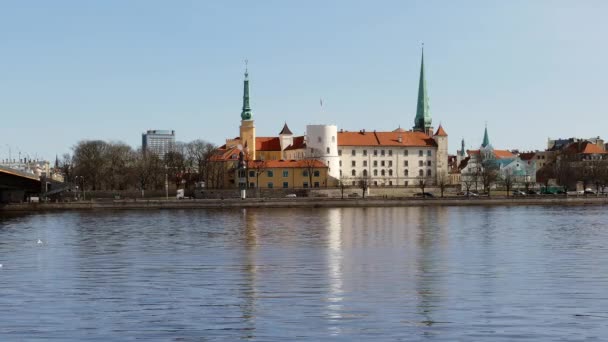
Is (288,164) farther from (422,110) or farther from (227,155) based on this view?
(422,110)

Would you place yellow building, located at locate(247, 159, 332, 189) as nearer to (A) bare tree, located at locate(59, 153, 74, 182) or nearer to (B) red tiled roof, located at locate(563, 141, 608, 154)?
(A) bare tree, located at locate(59, 153, 74, 182)

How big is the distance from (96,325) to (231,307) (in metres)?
3.86

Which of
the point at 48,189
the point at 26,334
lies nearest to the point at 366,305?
the point at 26,334

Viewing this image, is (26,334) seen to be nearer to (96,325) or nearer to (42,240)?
(96,325)

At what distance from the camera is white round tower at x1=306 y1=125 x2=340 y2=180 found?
12394 centimetres

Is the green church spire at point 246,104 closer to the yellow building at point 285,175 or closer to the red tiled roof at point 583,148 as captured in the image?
the yellow building at point 285,175

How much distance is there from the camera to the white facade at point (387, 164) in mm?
130000

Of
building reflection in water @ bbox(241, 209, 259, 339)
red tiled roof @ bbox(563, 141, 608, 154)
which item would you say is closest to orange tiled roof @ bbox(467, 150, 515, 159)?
red tiled roof @ bbox(563, 141, 608, 154)

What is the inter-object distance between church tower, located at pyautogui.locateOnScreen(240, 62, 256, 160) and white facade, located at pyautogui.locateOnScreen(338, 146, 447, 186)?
41.4 ft

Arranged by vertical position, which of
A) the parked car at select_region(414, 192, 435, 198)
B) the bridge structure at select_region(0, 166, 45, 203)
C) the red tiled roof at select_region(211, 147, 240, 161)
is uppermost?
the red tiled roof at select_region(211, 147, 240, 161)

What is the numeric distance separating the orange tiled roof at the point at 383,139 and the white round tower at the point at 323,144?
4.90m

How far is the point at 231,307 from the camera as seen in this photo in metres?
24.2

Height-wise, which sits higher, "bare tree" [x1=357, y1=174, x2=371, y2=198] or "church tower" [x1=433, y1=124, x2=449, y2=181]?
"church tower" [x1=433, y1=124, x2=449, y2=181]

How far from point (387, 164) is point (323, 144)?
38.5 feet
